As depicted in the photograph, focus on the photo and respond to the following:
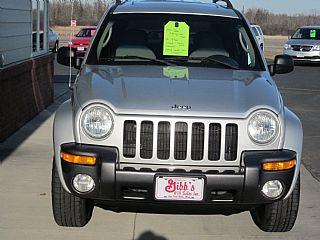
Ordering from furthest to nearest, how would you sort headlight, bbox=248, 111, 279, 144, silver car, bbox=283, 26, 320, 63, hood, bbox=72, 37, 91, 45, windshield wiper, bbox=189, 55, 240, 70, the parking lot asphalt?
hood, bbox=72, 37, 91, 45 < silver car, bbox=283, 26, 320, 63 < windshield wiper, bbox=189, 55, 240, 70 < the parking lot asphalt < headlight, bbox=248, 111, 279, 144

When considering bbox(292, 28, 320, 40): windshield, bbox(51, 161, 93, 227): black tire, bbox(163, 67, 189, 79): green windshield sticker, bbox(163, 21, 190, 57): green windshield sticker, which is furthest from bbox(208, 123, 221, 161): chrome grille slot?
bbox(292, 28, 320, 40): windshield

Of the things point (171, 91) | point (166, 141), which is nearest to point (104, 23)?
point (171, 91)

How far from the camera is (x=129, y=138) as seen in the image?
13.9 ft

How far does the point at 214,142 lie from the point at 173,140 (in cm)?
29

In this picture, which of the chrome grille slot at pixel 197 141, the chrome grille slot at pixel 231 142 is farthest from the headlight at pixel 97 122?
the chrome grille slot at pixel 231 142

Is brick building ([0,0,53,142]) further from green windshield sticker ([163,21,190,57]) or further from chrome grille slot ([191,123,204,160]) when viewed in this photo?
chrome grille slot ([191,123,204,160])

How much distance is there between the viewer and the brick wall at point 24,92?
26.1 ft

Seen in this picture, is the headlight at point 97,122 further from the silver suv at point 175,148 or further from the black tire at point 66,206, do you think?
the black tire at point 66,206

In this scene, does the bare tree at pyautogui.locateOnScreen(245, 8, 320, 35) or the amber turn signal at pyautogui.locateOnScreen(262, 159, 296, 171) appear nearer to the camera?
the amber turn signal at pyautogui.locateOnScreen(262, 159, 296, 171)

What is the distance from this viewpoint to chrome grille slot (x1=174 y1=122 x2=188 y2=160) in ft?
13.8

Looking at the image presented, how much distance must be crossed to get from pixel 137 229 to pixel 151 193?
0.78 meters

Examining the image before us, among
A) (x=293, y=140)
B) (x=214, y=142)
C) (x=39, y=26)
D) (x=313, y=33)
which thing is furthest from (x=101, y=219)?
(x=313, y=33)

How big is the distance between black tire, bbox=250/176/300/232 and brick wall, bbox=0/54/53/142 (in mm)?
4155

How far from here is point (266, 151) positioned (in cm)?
432
